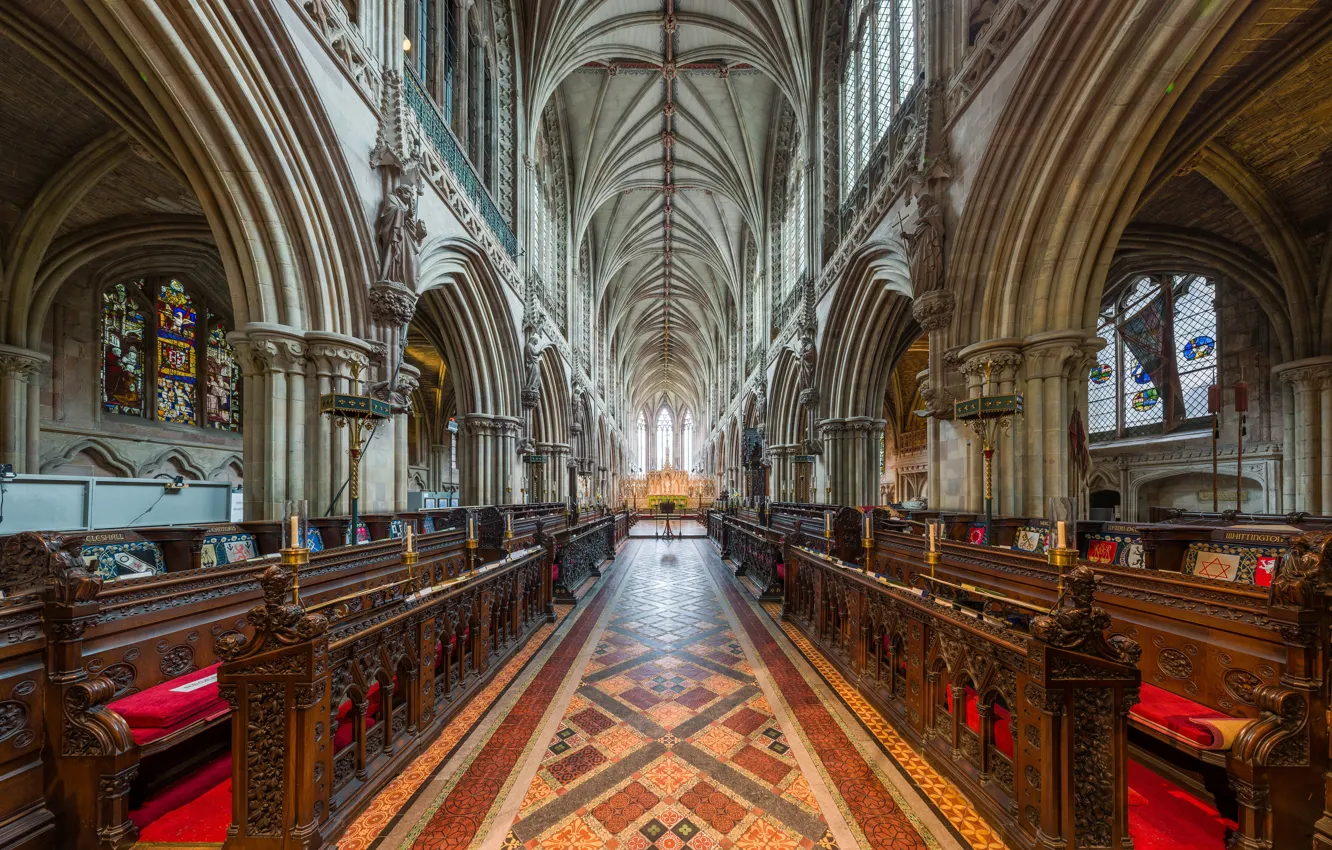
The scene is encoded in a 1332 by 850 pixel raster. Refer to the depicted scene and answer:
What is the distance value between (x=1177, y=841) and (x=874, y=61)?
11949mm

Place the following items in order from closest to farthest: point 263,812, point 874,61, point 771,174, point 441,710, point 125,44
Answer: point 263,812 → point 441,710 → point 125,44 → point 874,61 → point 771,174

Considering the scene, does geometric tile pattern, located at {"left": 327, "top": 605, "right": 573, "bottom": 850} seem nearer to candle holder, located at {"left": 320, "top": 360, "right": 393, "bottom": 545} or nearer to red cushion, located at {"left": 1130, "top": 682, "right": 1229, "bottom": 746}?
candle holder, located at {"left": 320, "top": 360, "right": 393, "bottom": 545}

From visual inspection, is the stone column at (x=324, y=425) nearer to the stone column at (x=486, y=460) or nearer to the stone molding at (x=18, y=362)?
the stone column at (x=486, y=460)

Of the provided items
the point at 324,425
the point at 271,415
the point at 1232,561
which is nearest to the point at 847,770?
the point at 1232,561

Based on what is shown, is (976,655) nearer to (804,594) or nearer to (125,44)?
(804,594)

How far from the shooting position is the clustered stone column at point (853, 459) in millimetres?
11711

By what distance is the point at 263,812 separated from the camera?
192 centimetres

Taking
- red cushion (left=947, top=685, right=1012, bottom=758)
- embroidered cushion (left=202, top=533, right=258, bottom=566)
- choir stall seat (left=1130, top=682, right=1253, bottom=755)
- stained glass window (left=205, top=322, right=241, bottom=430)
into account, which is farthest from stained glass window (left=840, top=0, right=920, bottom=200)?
stained glass window (left=205, top=322, right=241, bottom=430)

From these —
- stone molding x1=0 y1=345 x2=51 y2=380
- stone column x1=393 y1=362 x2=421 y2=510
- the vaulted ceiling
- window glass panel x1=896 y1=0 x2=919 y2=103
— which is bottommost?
stone column x1=393 y1=362 x2=421 y2=510

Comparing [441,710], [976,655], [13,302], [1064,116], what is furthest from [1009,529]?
[13,302]

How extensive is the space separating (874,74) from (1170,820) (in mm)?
11659

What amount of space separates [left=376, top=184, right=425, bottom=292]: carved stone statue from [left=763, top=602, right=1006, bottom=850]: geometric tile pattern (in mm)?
6718

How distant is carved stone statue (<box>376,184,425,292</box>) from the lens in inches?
259

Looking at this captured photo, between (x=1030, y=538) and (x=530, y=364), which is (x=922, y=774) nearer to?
(x=1030, y=538)
